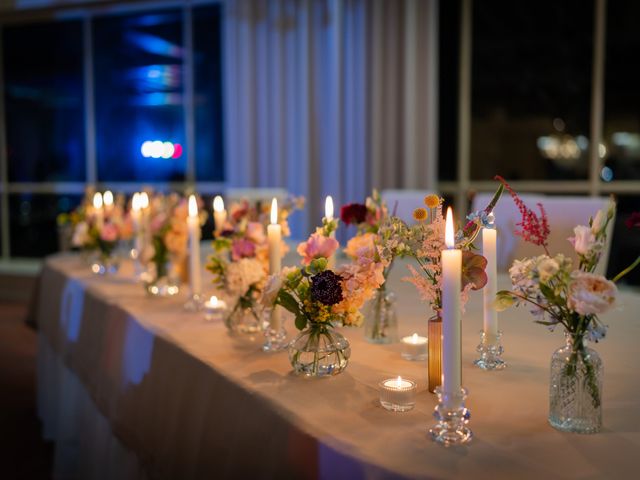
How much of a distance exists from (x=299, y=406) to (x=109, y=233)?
→ 1.78 meters

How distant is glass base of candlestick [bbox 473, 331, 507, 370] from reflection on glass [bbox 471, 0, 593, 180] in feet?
13.9

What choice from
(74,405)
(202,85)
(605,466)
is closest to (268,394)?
(605,466)

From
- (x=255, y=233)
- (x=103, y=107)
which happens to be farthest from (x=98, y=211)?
(x=103, y=107)

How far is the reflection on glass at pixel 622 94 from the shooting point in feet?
16.4

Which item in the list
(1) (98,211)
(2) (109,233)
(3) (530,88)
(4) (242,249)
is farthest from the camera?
(3) (530,88)

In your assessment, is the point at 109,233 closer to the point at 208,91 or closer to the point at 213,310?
the point at 213,310

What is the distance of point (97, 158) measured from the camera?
6625 mm

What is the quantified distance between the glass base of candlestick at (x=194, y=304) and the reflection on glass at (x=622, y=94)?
386 centimetres

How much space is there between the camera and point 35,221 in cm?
742

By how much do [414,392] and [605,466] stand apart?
0.31 m

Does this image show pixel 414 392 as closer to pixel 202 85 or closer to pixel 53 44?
pixel 202 85

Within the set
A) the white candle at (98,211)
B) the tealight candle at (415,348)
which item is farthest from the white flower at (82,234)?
the tealight candle at (415,348)

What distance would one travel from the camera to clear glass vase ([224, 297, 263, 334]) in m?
1.62

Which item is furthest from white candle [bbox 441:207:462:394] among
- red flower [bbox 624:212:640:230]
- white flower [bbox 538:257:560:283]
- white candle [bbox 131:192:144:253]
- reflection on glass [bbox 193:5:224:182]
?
reflection on glass [bbox 193:5:224:182]
